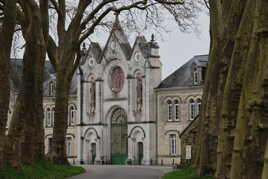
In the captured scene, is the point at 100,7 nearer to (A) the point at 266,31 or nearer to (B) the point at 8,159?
(B) the point at 8,159

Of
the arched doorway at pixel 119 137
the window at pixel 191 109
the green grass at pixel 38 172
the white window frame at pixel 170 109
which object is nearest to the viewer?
the green grass at pixel 38 172

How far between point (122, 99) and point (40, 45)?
47.3 m

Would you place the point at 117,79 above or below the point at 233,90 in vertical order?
above

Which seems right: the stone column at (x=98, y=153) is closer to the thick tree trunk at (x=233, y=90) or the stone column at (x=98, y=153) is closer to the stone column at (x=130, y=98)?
the stone column at (x=130, y=98)

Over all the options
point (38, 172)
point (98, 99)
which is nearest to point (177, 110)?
point (98, 99)

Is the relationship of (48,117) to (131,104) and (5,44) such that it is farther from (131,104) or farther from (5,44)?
(5,44)

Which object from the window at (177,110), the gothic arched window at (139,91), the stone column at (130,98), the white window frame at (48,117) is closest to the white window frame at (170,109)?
the window at (177,110)

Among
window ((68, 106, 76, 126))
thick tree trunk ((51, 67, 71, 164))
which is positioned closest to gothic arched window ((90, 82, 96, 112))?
window ((68, 106, 76, 126))

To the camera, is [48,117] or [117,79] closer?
[117,79]

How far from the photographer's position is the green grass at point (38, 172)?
71.4 feet

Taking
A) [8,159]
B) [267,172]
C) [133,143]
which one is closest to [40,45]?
[8,159]

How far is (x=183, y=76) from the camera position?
72.7 meters

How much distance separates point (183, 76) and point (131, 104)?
20.3 feet

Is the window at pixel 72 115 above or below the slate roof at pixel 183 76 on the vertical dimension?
below
